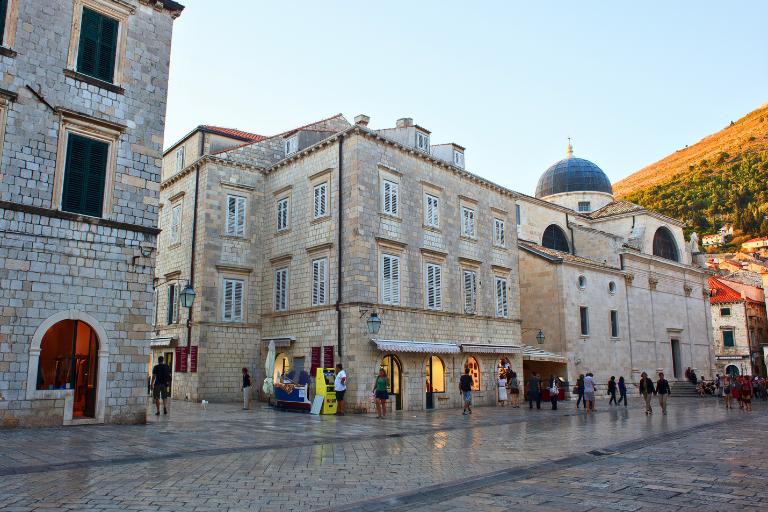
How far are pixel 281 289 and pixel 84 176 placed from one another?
12008 millimetres

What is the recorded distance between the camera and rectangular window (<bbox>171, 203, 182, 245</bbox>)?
28.3 m

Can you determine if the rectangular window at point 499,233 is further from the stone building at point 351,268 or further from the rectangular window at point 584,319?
the rectangular window at point 584,319

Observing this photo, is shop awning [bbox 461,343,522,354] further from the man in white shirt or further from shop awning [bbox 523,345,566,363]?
the man in white shirt

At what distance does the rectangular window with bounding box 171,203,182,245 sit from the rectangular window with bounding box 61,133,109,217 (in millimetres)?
12474

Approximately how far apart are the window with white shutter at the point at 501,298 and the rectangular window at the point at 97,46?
787 inches

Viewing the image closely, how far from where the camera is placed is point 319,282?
80.3 ft

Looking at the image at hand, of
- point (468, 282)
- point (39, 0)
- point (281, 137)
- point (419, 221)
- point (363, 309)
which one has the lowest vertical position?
point (363, 309)

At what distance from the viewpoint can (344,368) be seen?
74.8ft

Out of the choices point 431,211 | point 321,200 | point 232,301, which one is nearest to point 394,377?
point 431,211

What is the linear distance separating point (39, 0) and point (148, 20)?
287cm

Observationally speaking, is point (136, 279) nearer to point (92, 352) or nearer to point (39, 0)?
point (92, 352)

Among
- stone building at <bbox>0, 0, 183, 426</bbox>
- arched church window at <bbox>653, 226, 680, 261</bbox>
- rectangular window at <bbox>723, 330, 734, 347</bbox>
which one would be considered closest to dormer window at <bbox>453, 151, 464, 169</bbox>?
stone building at <bbox>0, 0, 183, 426</bbox>

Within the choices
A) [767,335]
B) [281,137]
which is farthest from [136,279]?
[767,335]

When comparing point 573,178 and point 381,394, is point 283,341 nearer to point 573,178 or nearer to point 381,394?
point 381,394
